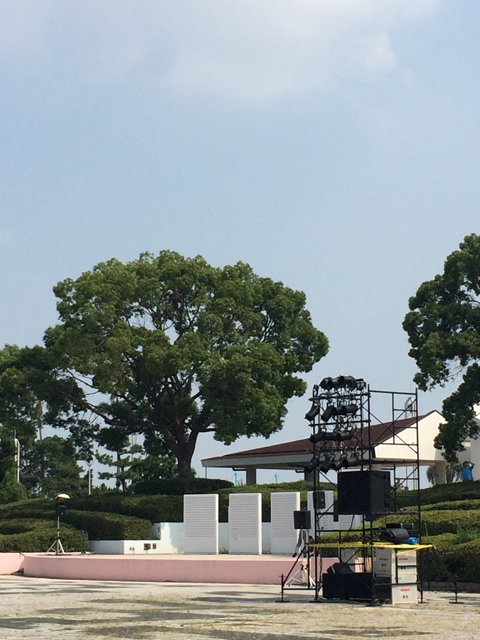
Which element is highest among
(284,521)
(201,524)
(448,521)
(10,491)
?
(10,491)

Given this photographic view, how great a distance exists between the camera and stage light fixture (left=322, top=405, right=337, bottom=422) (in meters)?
24.0

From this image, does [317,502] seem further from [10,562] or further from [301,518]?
[10,562]

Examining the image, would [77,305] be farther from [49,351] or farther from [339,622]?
[339,622]

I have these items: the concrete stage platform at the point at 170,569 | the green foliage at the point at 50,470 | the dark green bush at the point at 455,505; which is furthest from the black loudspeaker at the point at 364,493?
the green foliage at the point at 50,470

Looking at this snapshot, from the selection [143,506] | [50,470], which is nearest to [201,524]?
[143,506]

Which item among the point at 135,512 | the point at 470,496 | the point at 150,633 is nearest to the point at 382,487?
the point at 150,633

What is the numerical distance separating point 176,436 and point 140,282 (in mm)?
8253

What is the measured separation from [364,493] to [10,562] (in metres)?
19.7

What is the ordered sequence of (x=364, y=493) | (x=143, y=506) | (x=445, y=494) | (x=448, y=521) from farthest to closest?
1. (x=143, y=506)
2. (x=445, y=494)
3. (x=448, y=521)
4. (x=364, y=493)

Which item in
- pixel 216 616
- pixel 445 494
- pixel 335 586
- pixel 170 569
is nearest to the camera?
pixel 216 616

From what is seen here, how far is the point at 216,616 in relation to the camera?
59.2 feet

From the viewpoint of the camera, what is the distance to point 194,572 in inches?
1214

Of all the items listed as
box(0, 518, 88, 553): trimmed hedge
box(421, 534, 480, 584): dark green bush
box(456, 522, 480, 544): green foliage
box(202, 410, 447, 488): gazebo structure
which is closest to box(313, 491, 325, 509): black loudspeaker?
box(421, 534, 480, 584): dark green bush

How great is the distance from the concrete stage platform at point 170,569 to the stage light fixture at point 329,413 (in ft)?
19.8
